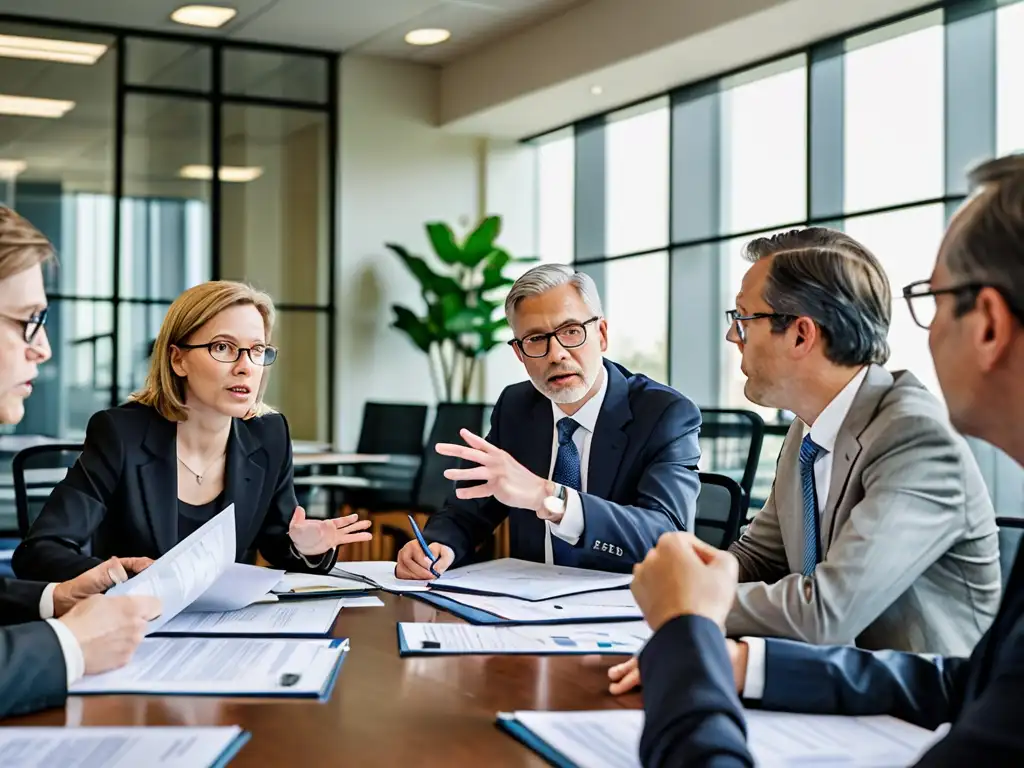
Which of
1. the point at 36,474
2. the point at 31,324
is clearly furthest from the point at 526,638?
the point at 36,474

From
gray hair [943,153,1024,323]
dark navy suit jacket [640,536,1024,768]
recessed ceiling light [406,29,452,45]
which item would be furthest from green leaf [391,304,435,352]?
gray hair [943,153,1024,323]

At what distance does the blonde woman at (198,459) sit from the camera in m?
2.40

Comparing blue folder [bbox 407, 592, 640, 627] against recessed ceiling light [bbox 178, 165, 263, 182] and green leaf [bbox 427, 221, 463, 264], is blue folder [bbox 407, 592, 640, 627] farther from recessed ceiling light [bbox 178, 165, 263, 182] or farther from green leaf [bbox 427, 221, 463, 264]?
recessed ceiling light [bbox 178, 165, 263, 182]

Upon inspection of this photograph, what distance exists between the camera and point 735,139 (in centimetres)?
680

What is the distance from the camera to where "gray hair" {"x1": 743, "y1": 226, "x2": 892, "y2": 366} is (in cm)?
186

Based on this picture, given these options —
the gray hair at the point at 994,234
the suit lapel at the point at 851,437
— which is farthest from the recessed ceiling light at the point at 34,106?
the gray hair at the point at 994,234

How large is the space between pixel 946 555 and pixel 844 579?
8.0 inches

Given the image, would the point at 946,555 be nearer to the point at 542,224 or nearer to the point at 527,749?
the point at 527,749

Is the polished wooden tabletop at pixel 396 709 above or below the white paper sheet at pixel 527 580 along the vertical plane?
above

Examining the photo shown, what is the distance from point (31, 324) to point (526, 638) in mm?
884

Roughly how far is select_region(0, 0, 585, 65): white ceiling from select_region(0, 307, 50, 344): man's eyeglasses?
5.69 metres

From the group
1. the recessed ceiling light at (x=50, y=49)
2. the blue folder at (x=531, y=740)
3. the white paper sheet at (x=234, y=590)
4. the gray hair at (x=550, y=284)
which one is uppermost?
the recessed ceiling light at (x=50, y=49)

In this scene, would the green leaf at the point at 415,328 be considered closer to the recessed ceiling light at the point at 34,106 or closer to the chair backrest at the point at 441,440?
the chair backrest at the point at 441,440

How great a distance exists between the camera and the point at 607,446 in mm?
2723
